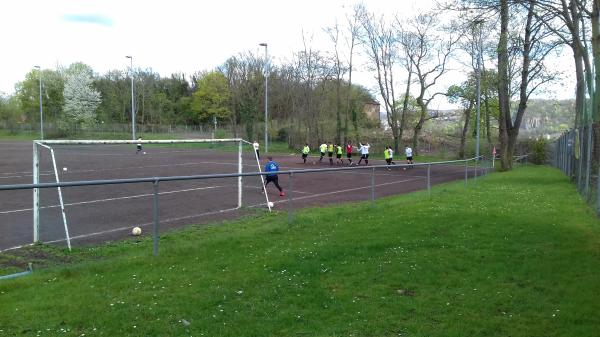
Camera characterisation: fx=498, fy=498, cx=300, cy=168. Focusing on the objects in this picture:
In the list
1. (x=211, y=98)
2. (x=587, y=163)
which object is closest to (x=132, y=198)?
(x=587, y=163)

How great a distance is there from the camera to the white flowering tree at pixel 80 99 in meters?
80.6

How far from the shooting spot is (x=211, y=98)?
273 feet

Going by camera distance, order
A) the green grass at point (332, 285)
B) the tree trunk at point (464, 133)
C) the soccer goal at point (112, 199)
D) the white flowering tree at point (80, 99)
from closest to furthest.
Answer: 1. the green grass at point (332, 285)
2. the soccer goal at point (112, 199)
3. the tree trunk at point (464, 133)
4. the white flowering tree at point (80, 99)

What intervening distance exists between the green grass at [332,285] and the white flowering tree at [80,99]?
259 feet

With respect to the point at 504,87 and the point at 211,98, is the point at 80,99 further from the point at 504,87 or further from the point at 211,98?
the point at 504,87

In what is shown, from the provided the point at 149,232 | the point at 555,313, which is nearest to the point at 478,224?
the point at 555,313

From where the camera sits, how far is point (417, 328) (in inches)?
177

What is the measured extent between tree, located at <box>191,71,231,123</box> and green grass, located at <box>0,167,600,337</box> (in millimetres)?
68144

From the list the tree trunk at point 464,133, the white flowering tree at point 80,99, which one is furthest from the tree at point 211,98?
the tree trunk at point 464,133

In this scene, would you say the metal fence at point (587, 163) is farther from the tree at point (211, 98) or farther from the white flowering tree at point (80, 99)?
the white flowering tree at point (80, 99)

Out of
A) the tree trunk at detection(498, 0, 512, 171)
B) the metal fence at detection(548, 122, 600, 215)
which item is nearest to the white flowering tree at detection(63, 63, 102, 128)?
the tree trunk at detection(498, 0, 512, 171)

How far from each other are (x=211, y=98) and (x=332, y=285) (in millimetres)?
79838

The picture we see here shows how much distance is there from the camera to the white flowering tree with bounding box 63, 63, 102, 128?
8061cm

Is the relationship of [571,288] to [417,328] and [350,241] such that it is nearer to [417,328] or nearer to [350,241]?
[417,328]
